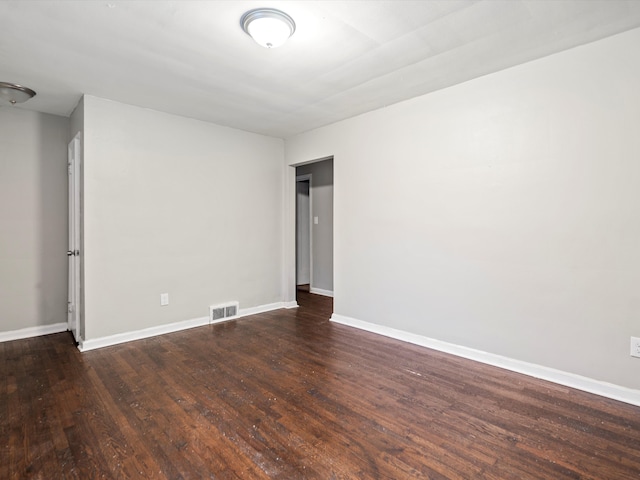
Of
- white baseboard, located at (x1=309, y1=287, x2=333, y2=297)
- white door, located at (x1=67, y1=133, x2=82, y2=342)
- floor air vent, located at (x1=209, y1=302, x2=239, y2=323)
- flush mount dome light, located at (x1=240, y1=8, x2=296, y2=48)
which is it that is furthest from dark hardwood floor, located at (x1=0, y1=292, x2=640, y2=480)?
white baseboard, located at (x1=309, y1=287, x2=333, y2=297)

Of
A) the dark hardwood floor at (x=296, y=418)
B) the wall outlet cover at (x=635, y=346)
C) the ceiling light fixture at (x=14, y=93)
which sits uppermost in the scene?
the ceiling light fixture at (x=14, y=93)

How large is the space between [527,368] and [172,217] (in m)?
3.74

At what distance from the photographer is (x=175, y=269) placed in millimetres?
3855

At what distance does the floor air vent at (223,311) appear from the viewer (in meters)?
4.12

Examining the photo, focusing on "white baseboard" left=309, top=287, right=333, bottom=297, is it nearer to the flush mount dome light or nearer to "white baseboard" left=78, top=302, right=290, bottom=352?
"white baseboard" left=78, top=302, right=290, bottom=352

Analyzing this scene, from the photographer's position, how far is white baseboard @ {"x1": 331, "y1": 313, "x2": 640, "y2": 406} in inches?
89.7

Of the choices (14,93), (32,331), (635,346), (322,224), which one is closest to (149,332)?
(32,331)

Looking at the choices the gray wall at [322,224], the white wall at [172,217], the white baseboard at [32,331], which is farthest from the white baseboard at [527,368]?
the white baseboard at [32,331]

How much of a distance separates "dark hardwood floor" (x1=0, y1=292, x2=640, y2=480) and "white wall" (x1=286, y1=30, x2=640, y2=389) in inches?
15.3

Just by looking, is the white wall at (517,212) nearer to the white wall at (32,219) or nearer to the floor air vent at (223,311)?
the floor air vent at (223,311)

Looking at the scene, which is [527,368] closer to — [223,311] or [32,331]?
[223,311]

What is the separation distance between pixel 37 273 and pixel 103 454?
2.88 metres

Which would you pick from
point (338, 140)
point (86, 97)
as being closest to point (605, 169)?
point (338, 140)

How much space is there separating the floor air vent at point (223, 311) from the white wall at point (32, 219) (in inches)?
64.3
